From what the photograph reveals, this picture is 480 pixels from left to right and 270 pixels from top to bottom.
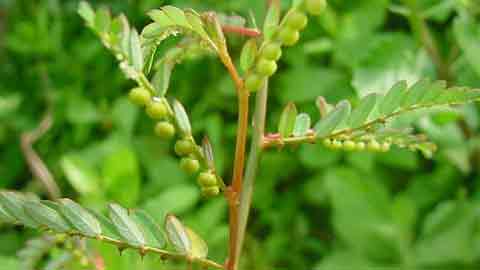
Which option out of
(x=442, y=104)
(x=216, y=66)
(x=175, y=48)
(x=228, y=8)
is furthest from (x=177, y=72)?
(x=442, y=104)

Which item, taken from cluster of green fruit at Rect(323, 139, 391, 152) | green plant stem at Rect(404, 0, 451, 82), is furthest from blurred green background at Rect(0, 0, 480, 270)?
cluster of green fruit at Rect(323, 139, 391, 152)

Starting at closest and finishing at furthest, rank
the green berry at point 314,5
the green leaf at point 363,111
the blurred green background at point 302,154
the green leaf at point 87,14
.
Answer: the green berry at point 314,5, the green leaf at point 363,111, the green leaf at point 87,14, the blurred green background at point 302,154

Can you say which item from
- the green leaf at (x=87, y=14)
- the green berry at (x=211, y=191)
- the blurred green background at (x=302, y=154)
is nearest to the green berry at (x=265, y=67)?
the green berry at (x=211, y=191)

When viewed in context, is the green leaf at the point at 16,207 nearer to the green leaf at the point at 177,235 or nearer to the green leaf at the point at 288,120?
the green leaf at the point at 177,235

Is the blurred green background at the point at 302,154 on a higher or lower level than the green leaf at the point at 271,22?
lower

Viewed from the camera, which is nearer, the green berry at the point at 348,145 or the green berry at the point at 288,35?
the green berry at the point at 288,35

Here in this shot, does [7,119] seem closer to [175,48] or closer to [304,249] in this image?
[304,249]

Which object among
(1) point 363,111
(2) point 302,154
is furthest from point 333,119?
(2) point 302,154

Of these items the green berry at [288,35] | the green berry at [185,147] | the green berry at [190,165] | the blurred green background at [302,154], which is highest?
the green berry at [288,35]
